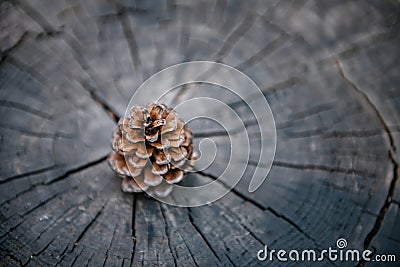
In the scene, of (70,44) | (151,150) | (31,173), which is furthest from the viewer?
(70,44)

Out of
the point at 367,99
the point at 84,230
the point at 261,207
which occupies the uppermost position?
the point at 367,99

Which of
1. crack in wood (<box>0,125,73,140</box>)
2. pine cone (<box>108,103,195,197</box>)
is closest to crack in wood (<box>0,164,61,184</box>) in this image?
crack in wood (<box>0,125,73,140</box>)

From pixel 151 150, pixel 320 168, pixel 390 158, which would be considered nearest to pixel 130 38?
pixel 151 150

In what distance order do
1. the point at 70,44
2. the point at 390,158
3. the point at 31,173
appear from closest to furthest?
the point at 31,173, the point at 390,158, the point at 70,44

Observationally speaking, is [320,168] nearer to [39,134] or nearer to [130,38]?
[130,38]

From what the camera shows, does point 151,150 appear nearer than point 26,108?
Yes

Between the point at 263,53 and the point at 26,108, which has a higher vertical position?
the point at 263,53

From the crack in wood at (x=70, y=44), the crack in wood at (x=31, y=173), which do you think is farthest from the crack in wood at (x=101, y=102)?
the crack in wood at (x=31, y=173)
